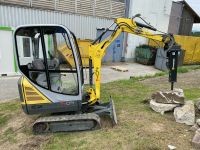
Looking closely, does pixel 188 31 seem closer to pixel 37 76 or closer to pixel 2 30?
pixel 2 30

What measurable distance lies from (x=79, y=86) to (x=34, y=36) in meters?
1.50

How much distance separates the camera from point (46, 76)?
16.2 feet

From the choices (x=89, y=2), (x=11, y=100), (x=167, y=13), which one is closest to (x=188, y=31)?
(x=167, y=13)

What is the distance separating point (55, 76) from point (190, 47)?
14.7 m

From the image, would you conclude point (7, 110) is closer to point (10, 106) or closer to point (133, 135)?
point (10, 106)

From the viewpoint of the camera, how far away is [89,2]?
14.8 metres

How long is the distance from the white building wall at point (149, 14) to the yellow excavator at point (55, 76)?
38.3 ft

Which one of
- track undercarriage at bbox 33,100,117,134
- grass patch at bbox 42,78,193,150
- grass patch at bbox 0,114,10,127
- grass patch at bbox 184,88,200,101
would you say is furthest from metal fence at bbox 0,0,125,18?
grass patch at bbox 42,78,193,150

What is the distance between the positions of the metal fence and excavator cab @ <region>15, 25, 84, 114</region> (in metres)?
8.00

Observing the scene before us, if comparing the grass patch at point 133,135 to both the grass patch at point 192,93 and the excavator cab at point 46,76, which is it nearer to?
the excavator cab at point 46,76

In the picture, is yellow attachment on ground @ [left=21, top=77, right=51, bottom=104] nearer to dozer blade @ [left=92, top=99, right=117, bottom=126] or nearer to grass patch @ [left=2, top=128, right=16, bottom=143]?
grass patch @ [left=2, top=128, right=16, bottom=143]

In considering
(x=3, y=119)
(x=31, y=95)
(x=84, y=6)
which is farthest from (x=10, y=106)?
(x=84, y=6)

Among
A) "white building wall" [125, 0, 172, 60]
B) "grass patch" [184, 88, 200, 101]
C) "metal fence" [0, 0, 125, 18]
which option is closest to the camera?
"grass patch" [184, 88, 200, 101]

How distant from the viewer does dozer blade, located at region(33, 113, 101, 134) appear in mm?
4961
